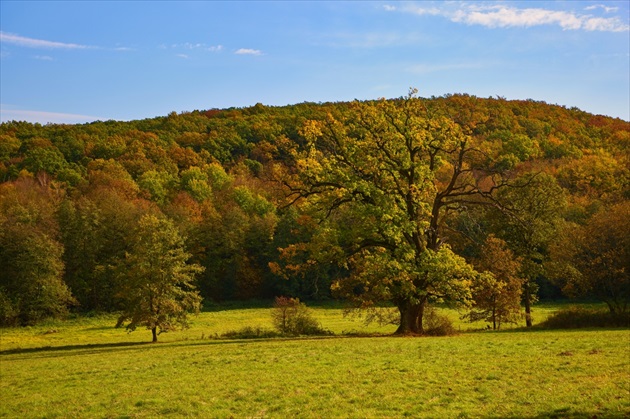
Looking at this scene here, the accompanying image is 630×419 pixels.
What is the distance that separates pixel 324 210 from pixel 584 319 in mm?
16602

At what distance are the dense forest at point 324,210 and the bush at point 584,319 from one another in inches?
38.6

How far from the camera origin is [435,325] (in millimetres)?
31609

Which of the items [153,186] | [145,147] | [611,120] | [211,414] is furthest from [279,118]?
[211,414]

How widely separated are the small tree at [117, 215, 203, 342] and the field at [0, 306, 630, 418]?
11.0 meters

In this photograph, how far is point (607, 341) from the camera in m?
22.1

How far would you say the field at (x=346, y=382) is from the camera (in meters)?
12.8

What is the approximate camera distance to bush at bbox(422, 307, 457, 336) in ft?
99.6

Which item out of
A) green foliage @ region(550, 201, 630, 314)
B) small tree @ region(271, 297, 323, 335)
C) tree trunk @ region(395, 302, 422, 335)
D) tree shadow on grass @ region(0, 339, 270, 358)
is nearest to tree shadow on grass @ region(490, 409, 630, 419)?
tree trunk @ region(395, 302, 422, 335)

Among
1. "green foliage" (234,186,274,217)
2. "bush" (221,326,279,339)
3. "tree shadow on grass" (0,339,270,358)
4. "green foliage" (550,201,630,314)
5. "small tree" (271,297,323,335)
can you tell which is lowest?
"tree shadow on grass" (0,339,270,358)

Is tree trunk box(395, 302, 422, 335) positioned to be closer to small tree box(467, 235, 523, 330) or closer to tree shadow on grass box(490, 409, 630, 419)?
small tree box(467, 235, 523, 330)

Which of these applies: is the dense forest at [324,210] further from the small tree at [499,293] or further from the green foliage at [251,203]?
the green foliage at [251,203]

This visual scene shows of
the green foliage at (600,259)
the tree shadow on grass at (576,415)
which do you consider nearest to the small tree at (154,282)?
the green foliage at (600,259)

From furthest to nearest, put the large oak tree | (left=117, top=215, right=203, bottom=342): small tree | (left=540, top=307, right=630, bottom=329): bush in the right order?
(left=117, top=215, right=203, bottom=342): small tree → (left=540, top=307, right=630, bottom=329): bush → the large oak tree

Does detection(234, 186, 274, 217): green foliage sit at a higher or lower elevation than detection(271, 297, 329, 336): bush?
higher
